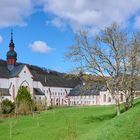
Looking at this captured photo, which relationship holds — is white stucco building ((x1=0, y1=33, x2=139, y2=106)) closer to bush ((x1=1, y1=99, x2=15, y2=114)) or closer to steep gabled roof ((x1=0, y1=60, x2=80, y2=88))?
steep gabled roof ((x1=0, y1=60, x2=80, y2=88))

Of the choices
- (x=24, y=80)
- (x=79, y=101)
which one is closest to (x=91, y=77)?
(x=24, y=80)

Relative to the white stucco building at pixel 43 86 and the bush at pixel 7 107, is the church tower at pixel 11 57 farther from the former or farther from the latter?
the bush at pixel 7 107

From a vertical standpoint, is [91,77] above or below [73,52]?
below

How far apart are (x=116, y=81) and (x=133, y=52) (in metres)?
3.68

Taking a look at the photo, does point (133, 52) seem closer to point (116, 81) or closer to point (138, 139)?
point (116, 81)

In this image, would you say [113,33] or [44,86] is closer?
[113,33]

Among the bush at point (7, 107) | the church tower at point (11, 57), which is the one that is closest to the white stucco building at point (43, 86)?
the church tower at point (11, 57)

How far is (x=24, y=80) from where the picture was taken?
106m

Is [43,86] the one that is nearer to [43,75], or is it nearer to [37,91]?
[37,91]

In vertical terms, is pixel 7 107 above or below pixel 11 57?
below

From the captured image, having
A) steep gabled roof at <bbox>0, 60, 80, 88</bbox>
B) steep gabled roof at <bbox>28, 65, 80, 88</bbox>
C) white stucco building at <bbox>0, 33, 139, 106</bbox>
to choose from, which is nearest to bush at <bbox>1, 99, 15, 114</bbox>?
white stucco building at <bbox>0, 33, 139, 106</bbox>

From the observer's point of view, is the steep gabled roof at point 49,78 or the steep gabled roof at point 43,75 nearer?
the steep gabled roof at point 43,75

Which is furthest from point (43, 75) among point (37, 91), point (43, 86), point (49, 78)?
point (37, 91)

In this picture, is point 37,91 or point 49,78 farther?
point 49,78
